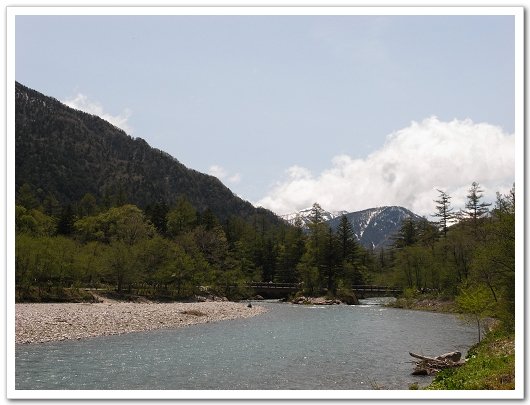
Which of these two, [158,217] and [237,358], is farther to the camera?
[158,217]

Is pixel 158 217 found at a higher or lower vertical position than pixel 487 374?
higher

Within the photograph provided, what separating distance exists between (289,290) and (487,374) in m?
78.1

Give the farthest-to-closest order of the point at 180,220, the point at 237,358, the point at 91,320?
the point at 180,220 < the point at 91,320 < the point at 237,358

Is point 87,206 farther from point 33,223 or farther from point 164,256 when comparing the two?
point 164,256

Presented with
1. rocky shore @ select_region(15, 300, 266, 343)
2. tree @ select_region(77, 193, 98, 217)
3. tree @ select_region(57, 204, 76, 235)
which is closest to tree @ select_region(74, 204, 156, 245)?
tree @ select_region(57, 204, 76, 235)

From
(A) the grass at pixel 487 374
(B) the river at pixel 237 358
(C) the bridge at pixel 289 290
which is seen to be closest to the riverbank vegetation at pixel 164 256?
(C) the bridge at pixel 289 290

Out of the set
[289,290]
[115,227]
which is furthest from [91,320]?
[115,227]

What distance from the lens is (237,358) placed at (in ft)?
87.9

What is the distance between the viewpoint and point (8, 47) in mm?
15320

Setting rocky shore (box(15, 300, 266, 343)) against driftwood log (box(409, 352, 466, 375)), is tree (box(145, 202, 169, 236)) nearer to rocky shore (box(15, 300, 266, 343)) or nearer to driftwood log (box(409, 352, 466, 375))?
rocky shore (box(15, 300, 266, 343))

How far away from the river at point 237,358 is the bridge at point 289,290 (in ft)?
170

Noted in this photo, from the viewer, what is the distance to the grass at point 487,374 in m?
15.2

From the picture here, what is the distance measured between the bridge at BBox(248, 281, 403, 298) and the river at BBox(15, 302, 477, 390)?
51801mm

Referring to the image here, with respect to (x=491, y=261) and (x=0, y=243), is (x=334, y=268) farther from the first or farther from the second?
(x=0, y=243)
